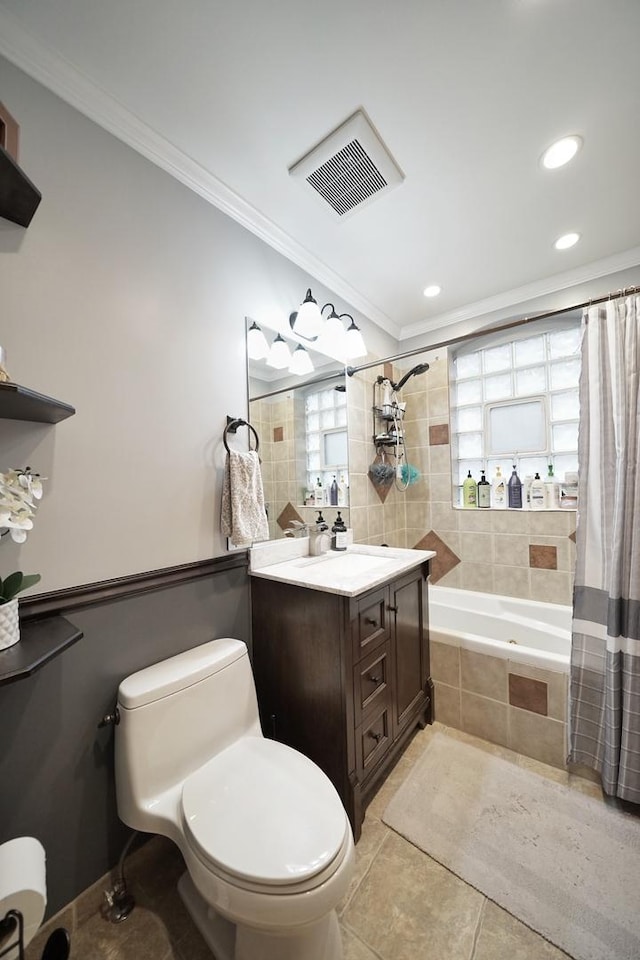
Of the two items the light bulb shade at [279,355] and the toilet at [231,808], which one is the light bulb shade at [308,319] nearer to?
the light bulb shade at [279,355]

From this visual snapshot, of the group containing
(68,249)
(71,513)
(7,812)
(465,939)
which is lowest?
(465,939)

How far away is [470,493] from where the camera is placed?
105 inches

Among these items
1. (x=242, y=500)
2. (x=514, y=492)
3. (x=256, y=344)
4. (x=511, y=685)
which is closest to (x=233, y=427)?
(x=242, y=500)

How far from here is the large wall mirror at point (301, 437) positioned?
1708 millimetres

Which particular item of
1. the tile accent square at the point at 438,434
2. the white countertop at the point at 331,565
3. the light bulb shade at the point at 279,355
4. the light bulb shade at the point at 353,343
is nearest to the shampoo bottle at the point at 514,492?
the tile accent square at the point at 438,434

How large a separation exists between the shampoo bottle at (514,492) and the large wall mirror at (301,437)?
123cm

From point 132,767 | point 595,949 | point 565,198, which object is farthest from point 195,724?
point 565,198

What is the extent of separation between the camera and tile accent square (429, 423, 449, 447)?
274cm

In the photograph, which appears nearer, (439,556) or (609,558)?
(609,558)

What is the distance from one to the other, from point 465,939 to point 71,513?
172 centimetres

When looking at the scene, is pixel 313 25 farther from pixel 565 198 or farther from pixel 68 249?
pixel 565 198

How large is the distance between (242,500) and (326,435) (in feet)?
2.83

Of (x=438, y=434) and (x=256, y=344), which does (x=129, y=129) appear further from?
(x=438, y=434)

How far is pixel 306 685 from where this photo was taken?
1399 millimetres
